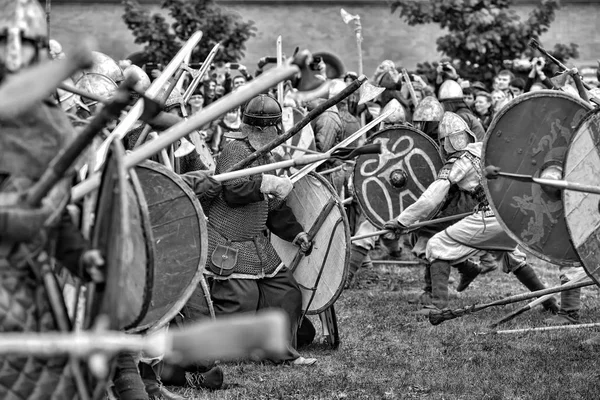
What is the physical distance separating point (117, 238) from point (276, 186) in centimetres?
322

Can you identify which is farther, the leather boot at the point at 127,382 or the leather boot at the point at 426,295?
the leather boot at the point at 426,295

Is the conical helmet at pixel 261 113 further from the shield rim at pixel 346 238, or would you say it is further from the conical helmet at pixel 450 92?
the conical helmet at pixel 450 92

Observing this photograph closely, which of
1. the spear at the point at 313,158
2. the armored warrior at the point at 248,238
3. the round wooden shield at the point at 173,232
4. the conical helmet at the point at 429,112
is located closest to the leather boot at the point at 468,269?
the conical helmet at the point at 429,112

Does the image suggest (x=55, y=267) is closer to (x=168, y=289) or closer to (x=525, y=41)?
(x=168, y=289)

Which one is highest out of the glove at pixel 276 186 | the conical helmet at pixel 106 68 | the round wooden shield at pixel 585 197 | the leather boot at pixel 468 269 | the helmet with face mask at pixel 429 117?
the round wooden shield at pixel 585 197

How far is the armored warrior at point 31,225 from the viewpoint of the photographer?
10.8 feet

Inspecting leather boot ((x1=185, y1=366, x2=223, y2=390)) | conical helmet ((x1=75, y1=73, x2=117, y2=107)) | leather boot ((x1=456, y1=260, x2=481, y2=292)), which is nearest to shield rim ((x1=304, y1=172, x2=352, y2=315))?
leather boot ((x1=185, y1=366, x2=223, y2=390))

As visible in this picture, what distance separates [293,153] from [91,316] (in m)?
6.46

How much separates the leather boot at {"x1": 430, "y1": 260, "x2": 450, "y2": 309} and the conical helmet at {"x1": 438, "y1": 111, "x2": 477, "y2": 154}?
88 cm

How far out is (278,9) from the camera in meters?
25.0

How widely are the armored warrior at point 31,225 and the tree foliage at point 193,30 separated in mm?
12981

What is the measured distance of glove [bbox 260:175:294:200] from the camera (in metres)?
6.36

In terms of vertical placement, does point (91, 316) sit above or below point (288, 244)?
above

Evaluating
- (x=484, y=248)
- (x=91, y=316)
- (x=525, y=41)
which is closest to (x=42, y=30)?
(x=91, y=316)
